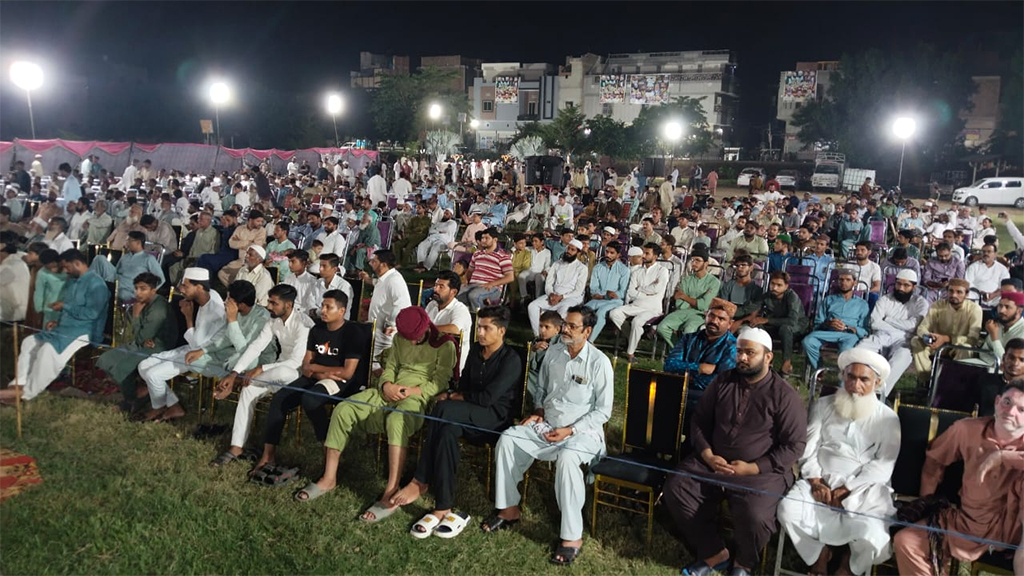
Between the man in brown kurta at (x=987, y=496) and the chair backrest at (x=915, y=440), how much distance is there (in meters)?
0.24

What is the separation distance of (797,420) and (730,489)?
504 millimetres

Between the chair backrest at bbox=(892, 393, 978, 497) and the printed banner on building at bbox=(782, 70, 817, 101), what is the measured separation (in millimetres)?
70863

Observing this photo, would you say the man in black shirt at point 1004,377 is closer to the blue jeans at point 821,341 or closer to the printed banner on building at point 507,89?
the blue jeans at point 821,341

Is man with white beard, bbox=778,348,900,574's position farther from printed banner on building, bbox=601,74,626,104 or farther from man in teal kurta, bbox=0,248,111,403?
printed banner on building, bbox=601,74,626,104

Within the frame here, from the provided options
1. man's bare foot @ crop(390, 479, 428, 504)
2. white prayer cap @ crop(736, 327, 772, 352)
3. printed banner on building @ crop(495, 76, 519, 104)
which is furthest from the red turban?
printed banner on building @ crop(495, 76, 519, 104)

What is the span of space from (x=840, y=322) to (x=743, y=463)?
3408 millimetres

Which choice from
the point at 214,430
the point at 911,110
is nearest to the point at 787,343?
the point at 214,430

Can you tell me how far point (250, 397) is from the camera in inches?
213

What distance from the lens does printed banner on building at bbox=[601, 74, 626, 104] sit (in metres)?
68.3

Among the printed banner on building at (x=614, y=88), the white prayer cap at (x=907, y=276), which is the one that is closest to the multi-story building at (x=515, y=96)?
the printed banner on building at (x=614, y=88)

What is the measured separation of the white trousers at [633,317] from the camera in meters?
7.68

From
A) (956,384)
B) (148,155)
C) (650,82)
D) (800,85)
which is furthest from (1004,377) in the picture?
(800,85)

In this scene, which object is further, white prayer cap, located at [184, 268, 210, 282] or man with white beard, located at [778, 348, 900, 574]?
white prayer cap, located at [184, 268, 210, 282]

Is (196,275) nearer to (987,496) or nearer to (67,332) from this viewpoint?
(67,332)
